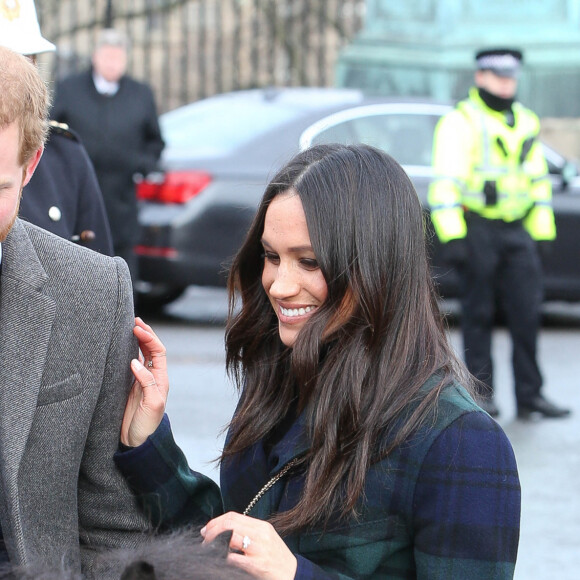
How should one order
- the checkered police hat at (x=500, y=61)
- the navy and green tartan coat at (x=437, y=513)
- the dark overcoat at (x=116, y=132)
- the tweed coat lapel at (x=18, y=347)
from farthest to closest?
1. the dark overcoat at (x=116, y=132)
2. the checkered police hat at (x=500, y=61)
3. the tweed coat lapel at (x=18, y=347)
4. the navy and green tartan coat at (x=437, y=513)

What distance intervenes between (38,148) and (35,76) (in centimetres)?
13

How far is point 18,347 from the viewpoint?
226 cm

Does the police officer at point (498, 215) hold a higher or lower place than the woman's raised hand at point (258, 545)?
lower

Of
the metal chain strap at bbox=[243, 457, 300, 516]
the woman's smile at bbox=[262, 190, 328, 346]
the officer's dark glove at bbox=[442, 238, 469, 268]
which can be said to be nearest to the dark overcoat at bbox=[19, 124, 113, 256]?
the woman's smile at bbox=[262, 190, 328, 346]

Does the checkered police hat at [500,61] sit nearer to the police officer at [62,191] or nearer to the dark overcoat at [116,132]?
the dark overcoat at [116,132]

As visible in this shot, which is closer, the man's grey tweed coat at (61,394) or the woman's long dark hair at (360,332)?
the woman's long dark hair at (360,332)

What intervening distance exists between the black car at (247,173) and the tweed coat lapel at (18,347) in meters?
6.15

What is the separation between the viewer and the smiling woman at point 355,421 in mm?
2074

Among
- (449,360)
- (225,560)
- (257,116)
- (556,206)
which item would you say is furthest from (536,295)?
(225,560)

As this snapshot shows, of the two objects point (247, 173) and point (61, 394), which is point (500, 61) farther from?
point (61, 394)

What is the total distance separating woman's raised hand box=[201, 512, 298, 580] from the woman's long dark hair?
0.14m

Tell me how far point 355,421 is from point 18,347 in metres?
0.65

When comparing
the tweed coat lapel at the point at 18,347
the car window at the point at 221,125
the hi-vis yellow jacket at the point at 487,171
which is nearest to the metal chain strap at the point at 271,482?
the tweed coat lapel at the point at 18,347

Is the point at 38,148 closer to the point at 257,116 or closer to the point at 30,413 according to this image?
the point at 30,413
